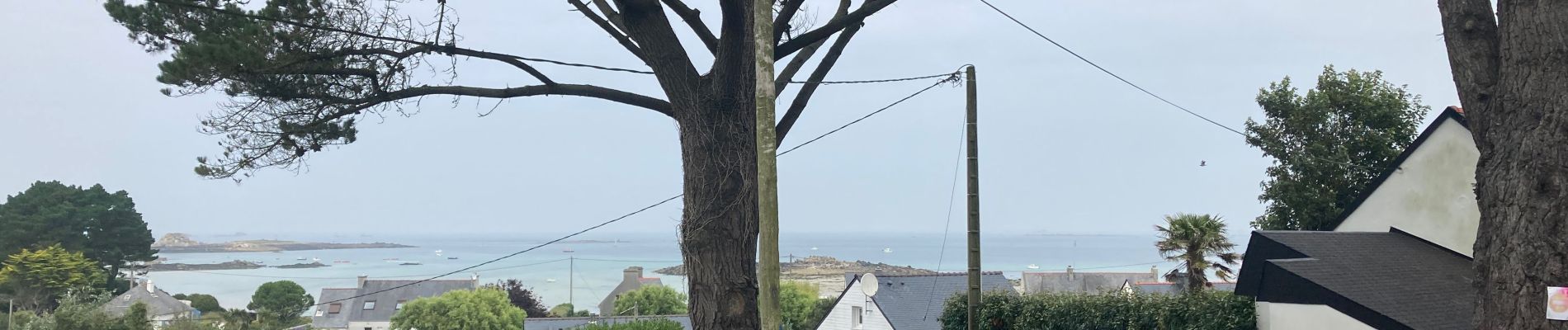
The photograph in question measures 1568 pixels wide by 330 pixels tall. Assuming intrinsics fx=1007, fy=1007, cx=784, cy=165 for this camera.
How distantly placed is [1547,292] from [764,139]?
687 centimetres

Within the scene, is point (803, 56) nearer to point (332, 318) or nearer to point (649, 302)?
point (649, 302)

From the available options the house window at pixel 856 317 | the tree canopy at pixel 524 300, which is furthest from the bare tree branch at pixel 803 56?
the tree canopy at pixel 524 300

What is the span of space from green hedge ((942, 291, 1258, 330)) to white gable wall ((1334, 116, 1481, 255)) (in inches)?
153

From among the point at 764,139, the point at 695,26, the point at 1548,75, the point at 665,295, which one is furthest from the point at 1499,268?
the point at 665,295

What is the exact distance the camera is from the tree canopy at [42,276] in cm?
5584

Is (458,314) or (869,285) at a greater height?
(869,285)

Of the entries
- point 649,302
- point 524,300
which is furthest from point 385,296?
point 649,302

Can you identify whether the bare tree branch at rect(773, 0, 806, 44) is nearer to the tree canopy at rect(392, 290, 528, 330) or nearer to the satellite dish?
the satellite dish

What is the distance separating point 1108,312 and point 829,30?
1095 centimetres

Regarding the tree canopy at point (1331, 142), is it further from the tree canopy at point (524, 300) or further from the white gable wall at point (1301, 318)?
the tree canopy at point (524, 300)

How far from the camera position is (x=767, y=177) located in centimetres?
744

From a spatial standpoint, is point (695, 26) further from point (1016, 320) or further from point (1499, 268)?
point (1016, 320)

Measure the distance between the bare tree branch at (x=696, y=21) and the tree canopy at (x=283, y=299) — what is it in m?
84.0

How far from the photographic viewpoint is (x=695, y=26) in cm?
1010
